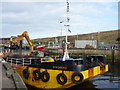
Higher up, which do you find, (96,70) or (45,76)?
(96,70)

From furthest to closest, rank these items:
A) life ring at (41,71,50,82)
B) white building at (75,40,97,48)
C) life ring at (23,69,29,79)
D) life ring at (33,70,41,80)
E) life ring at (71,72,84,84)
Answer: white building at (75,40,97,48), life ring at (23,69,29,79), life ring at (33,70,41,80), life ring at (41,71,50,82), life ring at (71,72,84,84)

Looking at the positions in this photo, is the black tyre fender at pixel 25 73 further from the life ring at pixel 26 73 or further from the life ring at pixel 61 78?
the life ring at pixel 61 78

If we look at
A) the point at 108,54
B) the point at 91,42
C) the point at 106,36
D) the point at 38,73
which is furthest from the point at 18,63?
the point at 106,36

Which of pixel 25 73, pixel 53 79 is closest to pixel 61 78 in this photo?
pixel 53 79

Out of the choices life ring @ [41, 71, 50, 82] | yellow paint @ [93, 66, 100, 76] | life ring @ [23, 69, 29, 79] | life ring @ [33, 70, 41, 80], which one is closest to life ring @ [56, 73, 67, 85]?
life ring @ [41, 71, 50, 82]

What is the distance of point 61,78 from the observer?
42.2ft

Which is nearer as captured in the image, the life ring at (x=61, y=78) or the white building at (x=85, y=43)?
the life ring at (x=61, y=78)

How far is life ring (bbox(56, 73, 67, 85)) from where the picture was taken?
12.7 meters

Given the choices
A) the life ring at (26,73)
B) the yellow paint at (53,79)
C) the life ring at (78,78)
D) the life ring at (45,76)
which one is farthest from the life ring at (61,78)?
the life ring at (26,73)

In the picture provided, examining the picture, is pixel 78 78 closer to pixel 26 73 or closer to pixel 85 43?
pixel 26 73

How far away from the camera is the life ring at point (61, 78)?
12680 millimetres

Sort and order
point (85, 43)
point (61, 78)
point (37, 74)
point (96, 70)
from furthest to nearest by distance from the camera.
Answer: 1. point (85, 43)
2. point (37, 74)
3. point (96, 70)
4. point (61, 78)

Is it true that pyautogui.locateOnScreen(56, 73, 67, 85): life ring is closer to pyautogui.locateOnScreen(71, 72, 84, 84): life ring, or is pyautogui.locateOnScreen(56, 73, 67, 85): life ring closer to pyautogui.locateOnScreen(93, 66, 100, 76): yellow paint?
pyautogui.locateOnScreen(71, 72, 84, 84): life ring

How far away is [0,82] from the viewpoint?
33.0 ft
